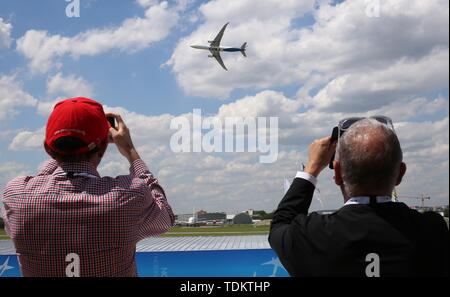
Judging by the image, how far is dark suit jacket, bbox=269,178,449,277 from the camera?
182 cm

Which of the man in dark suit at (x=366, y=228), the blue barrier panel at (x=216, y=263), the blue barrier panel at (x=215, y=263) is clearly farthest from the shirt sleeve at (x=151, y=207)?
the blue barrier panel at (x=216, y=263)

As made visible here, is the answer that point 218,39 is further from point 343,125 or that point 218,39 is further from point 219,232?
point 343,125

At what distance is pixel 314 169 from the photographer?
2.11 meters

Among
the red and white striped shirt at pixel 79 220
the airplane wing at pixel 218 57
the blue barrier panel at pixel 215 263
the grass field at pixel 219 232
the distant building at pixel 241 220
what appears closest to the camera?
the red and white striped shirt at pixel 79 220

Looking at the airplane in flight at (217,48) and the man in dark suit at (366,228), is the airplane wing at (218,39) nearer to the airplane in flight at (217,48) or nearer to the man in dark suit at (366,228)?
the airplane in flight at (217,48)

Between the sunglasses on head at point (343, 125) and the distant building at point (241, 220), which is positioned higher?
the sunglasses on head at point (343, 125)

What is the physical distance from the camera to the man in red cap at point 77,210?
2.04m

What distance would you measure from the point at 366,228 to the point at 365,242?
2.1 inches

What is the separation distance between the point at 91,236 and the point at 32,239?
26cm

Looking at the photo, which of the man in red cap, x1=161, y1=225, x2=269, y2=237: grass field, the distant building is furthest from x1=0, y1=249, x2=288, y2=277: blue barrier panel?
the distant building

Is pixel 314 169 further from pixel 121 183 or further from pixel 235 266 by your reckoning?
pixel 235 266

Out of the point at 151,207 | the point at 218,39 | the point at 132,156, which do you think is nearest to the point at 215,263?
the point at 132,156

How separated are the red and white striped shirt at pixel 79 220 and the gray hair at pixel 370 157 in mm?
870
